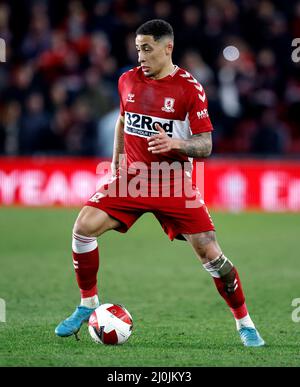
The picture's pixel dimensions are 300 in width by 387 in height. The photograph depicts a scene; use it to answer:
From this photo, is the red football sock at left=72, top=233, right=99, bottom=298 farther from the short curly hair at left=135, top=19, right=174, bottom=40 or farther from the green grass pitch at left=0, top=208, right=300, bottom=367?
the short curly hair at left=135, top=19, right=174, bottom=40

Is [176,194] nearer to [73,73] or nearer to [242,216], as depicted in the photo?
[242,216]

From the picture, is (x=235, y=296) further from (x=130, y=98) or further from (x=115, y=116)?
(x=115, y=116)

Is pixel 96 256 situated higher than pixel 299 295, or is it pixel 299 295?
pixel 96 256

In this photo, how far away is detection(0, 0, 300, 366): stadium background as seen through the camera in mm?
12375

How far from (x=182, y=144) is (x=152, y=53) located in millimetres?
744

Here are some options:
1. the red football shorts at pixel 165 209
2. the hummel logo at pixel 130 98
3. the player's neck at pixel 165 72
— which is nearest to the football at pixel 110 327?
the red football shorts at pixel 165 209

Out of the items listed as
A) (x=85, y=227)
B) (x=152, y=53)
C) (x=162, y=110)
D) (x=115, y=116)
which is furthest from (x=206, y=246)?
(x=115, y=116)

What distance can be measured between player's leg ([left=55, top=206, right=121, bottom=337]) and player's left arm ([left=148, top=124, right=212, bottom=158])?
26.2 inches

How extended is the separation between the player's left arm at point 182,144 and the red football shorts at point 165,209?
410 millimetres

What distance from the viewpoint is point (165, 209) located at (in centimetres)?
673

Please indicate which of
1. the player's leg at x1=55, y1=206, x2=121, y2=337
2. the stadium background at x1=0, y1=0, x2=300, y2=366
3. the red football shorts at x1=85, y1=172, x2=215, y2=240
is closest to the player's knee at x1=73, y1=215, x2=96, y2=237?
the player's leg at x1=55, y1=206, x2=121, y2=337
